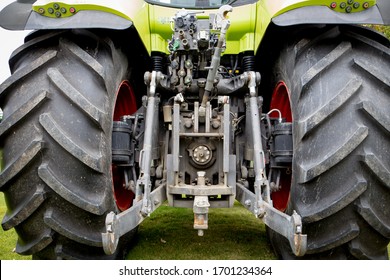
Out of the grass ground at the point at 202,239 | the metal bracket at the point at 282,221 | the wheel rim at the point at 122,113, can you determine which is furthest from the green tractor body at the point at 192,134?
the grass ground at the point at 202,239

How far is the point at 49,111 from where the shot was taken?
83.4 inches

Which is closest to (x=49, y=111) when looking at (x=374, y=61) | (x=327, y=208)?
(x=327, y=208)

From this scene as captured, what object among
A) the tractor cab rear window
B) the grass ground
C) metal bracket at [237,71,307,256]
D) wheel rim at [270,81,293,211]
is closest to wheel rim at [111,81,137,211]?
the grass ground

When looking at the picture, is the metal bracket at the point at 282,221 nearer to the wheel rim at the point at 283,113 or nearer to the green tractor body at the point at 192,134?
the green tractor body at the point at 192,134

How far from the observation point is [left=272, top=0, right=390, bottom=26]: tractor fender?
2164 millimetres

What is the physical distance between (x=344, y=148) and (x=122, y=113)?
1795 mm

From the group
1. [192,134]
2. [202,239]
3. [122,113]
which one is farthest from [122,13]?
[202,239]

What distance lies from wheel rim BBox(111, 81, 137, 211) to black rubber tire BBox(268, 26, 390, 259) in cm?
129

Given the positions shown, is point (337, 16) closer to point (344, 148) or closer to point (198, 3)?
point (344, 148)

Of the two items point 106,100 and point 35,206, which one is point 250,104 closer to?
point 106,100

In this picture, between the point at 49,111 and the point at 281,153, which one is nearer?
the point at 49,111

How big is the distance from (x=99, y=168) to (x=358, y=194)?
4.44 feet

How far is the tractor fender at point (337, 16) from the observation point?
2.16 metres

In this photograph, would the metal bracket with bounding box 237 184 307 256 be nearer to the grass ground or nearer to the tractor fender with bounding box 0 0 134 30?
the grass ground
